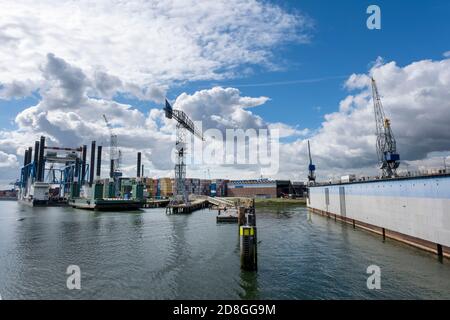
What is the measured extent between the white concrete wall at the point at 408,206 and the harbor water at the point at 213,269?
2410 millimetres

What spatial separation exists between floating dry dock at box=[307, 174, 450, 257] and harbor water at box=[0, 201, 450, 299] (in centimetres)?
168

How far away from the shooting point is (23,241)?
38531 mm

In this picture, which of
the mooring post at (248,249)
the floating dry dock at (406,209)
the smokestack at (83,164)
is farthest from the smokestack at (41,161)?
the mooring post at (248,249)

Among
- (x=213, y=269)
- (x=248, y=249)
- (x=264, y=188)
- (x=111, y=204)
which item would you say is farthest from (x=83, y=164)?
(x=248, y=249)

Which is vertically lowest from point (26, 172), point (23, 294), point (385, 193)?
point (23, 294)

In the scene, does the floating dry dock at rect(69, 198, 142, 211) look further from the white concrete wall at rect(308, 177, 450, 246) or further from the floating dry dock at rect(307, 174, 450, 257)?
the white concrete wall at rect(308, 177, 450, 246)

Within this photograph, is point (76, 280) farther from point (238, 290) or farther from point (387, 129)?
point (387, 129)

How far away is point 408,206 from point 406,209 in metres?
0.58

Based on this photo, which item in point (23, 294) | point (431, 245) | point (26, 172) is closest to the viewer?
point (23, 294)

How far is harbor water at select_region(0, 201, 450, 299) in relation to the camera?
19.3m

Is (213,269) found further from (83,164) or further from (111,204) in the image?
(83,164)

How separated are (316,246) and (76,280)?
2583cm

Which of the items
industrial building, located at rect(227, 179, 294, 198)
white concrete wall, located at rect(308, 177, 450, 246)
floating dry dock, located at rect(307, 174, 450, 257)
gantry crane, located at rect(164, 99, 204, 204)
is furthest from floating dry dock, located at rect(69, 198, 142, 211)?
industrial building, located at rect(227, 179, 294, 198)
